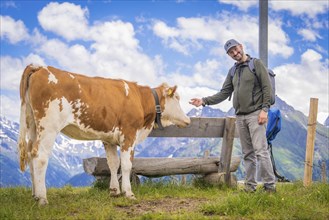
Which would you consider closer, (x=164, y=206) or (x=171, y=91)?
(x=164, y=206)

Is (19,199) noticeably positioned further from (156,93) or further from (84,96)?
(156,93)

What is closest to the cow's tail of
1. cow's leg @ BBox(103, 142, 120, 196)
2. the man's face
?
cow's leg @ BBox(103, 142, 120, 196)

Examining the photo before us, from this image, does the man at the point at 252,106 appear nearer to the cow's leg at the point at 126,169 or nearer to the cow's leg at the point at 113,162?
the cow's leg at the point at 126,169

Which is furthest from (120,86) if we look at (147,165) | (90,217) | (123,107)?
(90,217)

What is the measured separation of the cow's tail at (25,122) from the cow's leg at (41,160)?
56 cm

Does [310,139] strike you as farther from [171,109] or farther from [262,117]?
[171,109]

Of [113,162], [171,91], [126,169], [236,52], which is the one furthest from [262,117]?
[113,162]

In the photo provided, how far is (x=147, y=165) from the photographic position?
461 inches

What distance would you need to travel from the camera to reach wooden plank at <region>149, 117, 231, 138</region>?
1171 cm

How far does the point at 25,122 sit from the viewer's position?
884 cm

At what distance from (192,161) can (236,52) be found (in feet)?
12.1

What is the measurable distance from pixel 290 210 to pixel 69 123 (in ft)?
14.1

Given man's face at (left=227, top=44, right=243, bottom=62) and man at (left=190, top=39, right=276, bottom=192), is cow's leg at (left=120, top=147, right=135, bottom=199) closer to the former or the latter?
man at (left=190, top=39, right=276, bottom=192)

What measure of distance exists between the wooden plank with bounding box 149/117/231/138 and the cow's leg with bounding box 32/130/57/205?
144 inches
